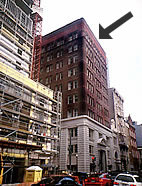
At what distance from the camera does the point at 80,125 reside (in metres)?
39.2

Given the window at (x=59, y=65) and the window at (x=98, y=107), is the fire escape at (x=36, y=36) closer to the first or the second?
the window at (x=59, y=65)

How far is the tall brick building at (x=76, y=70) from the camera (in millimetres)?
43112

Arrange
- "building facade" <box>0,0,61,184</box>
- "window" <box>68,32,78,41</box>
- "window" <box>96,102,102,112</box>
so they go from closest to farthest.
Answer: "building facade" <box>0,0,61,184</box> < "window" <box>96,102,102,112</box> < "window" <box>68,32,78,41</box>

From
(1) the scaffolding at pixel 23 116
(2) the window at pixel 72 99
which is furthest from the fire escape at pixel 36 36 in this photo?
(1) the scaffolding at pixel 23 116

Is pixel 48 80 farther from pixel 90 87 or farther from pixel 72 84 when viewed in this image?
pixel 90 87

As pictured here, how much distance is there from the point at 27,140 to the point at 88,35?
3505 cm

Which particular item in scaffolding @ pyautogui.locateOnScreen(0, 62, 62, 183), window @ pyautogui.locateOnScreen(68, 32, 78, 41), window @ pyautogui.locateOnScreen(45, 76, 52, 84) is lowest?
scaffolding @ pyautogui.locateOnScreen(0, 62, 62, 183)

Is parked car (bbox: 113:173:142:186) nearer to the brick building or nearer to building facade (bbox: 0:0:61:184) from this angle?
building facade (bbox: 0:0:61:184)

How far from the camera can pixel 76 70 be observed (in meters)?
45.8

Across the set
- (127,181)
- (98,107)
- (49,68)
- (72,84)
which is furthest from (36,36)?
(127,181)

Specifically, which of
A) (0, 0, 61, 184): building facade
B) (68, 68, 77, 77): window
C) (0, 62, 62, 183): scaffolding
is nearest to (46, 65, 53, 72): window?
(68, 68, 77, 77): window

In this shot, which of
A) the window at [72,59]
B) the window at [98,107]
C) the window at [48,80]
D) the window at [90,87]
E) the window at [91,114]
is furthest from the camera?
the window at [48,80]

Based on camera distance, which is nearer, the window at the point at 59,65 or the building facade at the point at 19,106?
the building facade at the point at 19,106

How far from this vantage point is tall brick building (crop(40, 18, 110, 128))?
43112 mm
